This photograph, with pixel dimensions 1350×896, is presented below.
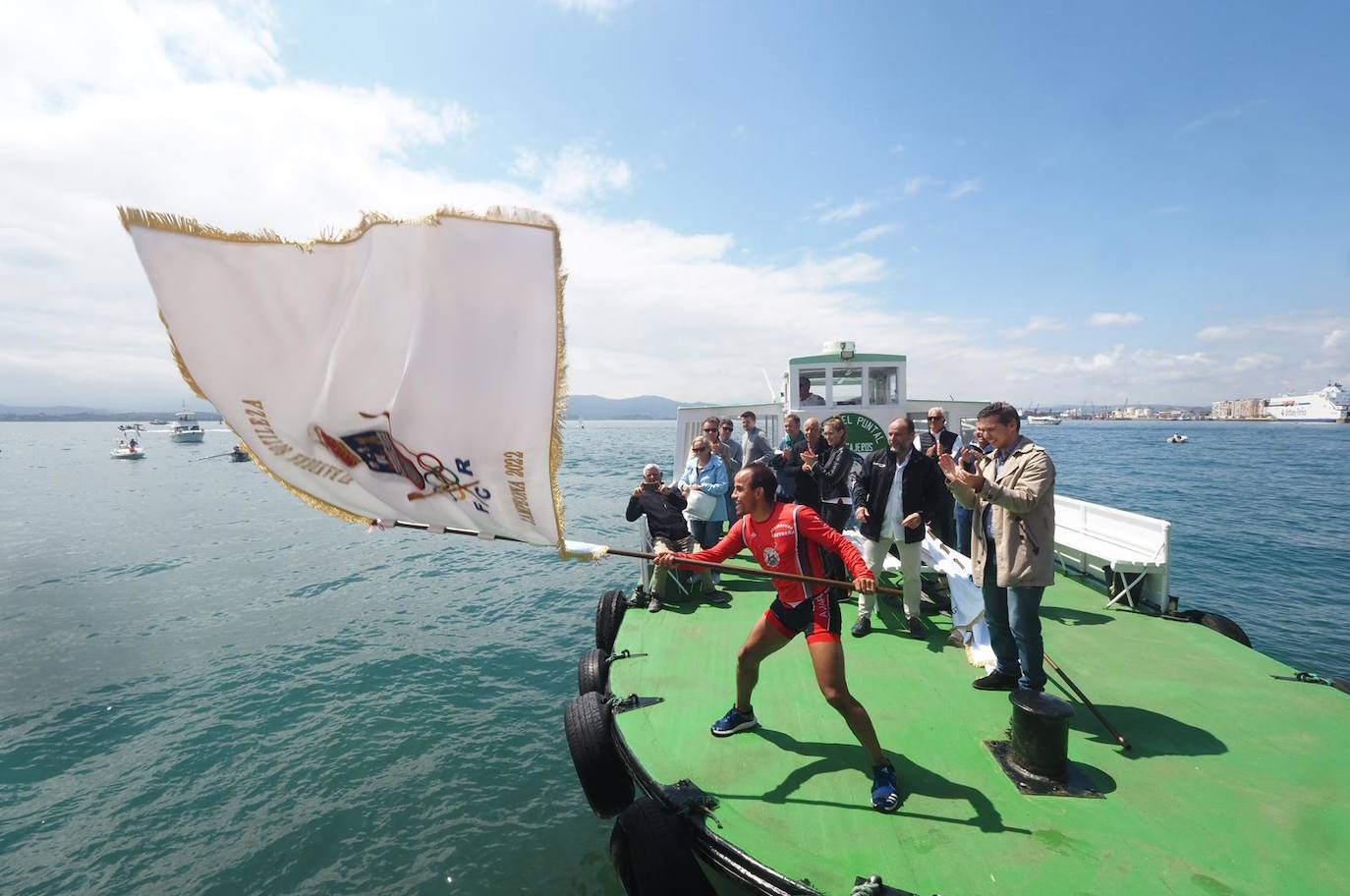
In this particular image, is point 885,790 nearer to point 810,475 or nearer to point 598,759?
point 598,759

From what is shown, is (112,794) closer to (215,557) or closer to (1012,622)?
(1012,622)

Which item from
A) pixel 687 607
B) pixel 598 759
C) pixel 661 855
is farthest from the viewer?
pixel 687 607

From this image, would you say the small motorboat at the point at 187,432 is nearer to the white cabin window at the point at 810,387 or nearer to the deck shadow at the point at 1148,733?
the white cabin window at the point at 810,387

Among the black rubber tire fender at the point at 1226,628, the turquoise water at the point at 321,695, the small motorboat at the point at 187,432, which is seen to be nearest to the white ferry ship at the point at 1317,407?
the turquoise water at the point at 321,695

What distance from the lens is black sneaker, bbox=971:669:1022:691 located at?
517cm

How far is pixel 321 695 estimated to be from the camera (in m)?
9.50

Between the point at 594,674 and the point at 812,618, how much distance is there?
2906mm

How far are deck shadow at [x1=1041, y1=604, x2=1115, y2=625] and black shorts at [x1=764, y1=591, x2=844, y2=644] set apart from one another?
4498 millimetres

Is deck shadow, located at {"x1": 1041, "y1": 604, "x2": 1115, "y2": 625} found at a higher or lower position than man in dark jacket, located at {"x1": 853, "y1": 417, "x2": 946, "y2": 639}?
lower

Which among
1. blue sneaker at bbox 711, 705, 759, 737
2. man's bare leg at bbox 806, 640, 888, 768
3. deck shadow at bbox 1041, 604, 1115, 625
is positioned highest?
man's bare leg at bbox 806, 640, 888, 768

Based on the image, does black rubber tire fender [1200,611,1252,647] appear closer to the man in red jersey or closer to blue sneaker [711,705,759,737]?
the man in red jersey

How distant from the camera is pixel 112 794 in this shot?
23.6ft

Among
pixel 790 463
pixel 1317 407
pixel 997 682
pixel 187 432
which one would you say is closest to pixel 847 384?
pixel 790 463

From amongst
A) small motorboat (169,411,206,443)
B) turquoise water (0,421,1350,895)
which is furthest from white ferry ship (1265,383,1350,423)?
small motorboat (169,411,206,443)
